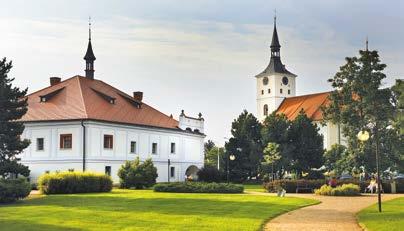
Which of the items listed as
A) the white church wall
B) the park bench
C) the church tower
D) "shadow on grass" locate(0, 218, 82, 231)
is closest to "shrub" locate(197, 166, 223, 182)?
the white church wall

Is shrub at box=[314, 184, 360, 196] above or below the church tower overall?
below

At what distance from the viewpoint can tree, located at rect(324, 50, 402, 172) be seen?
58031mm

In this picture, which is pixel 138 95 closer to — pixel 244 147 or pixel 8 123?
pixel 244 147

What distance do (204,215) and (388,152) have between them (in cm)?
3999

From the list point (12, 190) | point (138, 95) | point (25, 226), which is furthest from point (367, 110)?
point (25, 226)

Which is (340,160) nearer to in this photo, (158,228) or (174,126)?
(174,126)

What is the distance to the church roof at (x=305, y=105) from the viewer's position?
10100 cm

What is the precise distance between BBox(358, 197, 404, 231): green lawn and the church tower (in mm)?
94081

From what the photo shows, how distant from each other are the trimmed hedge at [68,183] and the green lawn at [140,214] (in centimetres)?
711

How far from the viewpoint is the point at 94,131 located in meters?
56.2

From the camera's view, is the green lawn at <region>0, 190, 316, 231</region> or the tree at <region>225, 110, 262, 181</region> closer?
the green lawn at <region>0, 190, 316, 231</region>

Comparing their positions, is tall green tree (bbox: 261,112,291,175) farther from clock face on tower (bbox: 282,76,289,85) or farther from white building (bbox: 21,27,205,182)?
clock face on tower (bbox: 282,76,289,85)

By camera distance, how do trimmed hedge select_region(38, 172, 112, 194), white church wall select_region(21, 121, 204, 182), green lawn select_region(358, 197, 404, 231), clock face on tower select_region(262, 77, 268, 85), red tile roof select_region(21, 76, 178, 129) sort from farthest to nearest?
clock face on tower select_region(262, 77, 268, 85) → red tile roof select_region(21, 76, 178, 129) → white church wall select_region(21, 121, 204, 182) → trimmed hedge select_region(38, 172, 112, 194) → green lawn select_region(358, 197, 404, 231)

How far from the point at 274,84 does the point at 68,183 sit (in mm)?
84720
